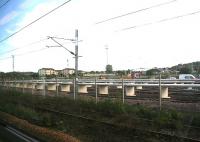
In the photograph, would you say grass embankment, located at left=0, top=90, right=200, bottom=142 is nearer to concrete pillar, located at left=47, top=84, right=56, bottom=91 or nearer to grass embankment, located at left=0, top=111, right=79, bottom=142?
grass embankment, located at left=0, top=111, right=79, bottom=142

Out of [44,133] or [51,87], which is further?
[51,87]

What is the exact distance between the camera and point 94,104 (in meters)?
21.7

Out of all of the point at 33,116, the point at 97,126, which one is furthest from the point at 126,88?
the point at 97,126

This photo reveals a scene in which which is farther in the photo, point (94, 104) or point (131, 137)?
point (94, 104)

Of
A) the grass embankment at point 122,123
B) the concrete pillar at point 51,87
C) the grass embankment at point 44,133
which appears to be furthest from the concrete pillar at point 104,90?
the grass embankment at point 44,133

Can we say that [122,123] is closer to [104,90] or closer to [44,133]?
→ [44,133]

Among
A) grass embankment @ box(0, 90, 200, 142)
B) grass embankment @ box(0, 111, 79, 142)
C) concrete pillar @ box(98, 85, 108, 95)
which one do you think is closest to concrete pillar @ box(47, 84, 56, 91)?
concrete pillar @ box(98, 85, 108, 95)

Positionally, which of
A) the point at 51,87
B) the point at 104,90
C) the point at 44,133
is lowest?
the point at 44,133

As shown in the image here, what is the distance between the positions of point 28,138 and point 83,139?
1.89 meters

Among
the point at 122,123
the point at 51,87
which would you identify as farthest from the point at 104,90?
the point at 122,123

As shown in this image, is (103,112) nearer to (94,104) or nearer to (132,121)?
(94,104)

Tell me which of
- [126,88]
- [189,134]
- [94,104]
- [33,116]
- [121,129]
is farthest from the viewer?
[126,88]

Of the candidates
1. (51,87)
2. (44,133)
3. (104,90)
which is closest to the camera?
(44,133)

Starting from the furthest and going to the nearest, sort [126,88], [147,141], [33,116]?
[126,88] < [33,116] < [147,141]
